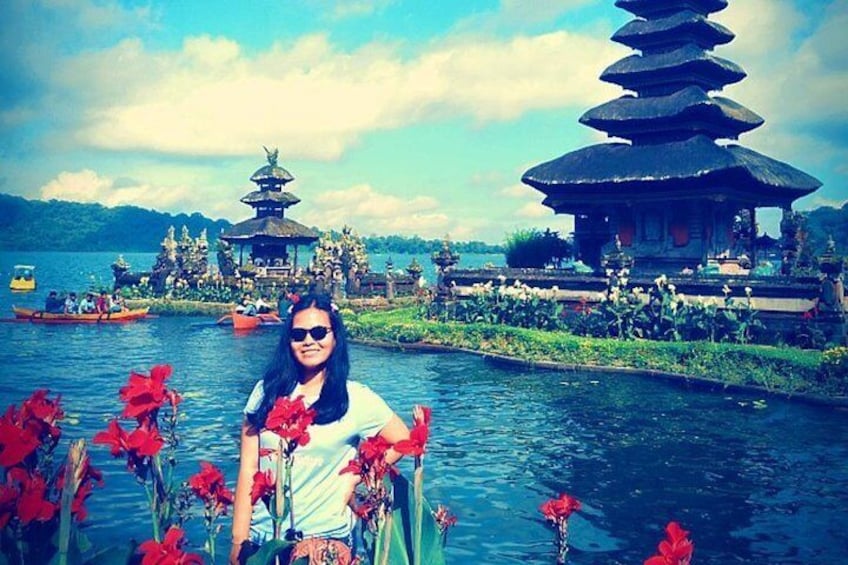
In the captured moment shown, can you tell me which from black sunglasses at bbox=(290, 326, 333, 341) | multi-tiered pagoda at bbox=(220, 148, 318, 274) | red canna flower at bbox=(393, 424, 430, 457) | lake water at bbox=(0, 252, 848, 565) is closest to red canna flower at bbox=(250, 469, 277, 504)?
red canna flower at bbox=(393, 424, 430, 457)

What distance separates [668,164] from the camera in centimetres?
2616

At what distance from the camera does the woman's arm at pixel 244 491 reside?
3770 mm

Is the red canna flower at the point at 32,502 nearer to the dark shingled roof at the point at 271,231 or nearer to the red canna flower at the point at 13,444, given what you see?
the red canna flower at the point at 13,444

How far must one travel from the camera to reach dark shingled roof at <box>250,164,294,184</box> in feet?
162

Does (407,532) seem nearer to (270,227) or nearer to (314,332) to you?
(314,332)

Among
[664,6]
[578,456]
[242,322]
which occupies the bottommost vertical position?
[578,456]

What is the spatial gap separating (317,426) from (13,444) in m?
1.41

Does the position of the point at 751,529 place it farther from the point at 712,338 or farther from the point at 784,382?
the point at 712,338

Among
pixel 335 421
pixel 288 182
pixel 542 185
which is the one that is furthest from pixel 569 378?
pixel 288 182

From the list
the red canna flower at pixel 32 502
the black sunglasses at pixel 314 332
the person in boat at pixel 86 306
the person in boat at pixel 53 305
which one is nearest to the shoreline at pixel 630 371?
the black sunglasses at pixel 314 332

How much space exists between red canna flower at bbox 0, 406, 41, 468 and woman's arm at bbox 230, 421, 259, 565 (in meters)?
0.95

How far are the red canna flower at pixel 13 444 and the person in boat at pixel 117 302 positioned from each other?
32875mm

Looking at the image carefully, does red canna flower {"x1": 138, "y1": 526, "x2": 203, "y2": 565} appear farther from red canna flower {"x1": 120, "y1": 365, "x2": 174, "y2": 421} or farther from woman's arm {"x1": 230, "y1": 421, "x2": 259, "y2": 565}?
woman's arm {"x1": 230, "y1": 421, "x2": 259, "y2": 565}

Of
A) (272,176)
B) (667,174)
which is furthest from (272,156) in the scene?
(667,174)
